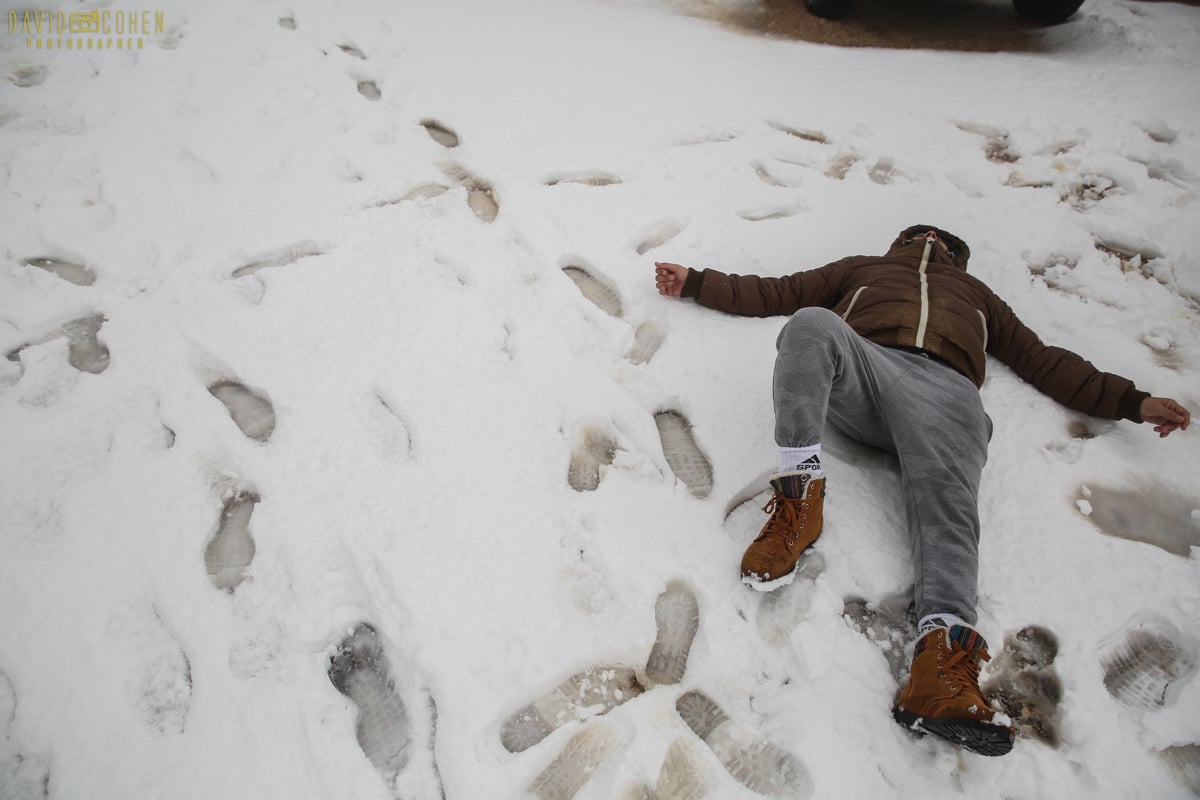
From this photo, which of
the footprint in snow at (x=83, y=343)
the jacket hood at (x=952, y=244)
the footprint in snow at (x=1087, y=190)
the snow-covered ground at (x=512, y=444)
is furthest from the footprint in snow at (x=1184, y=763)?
the footprint in snow at (x=83, y=343)

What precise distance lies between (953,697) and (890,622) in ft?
0.78

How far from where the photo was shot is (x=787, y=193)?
2408 mm

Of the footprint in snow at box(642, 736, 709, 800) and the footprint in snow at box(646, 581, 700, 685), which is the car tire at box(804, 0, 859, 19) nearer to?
A: the footprint in snow at box(646, 581, 700, 685)

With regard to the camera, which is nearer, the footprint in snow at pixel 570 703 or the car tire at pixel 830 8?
the footprint in snow at pixel 570 703

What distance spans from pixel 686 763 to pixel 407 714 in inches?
20.7

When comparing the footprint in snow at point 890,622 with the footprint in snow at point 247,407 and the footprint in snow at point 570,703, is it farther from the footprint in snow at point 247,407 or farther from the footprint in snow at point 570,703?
the footprint in snow at point 247,407

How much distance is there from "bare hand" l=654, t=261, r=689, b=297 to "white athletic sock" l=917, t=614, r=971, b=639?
109 centimetres

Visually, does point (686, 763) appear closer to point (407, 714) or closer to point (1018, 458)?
point (407, 714)

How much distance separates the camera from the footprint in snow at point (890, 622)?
4.23ft

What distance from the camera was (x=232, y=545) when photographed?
1.38m

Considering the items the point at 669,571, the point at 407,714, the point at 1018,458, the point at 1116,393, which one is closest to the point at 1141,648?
the point at 1018,458

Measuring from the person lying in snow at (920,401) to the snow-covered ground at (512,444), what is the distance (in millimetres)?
88

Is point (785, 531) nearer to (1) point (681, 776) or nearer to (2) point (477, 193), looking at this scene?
(1) point (681, 776)

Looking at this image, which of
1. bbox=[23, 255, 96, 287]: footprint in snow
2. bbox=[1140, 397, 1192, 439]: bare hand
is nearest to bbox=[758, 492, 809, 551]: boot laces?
bbox=[1140, 397, 1192, 439]: bare hand
